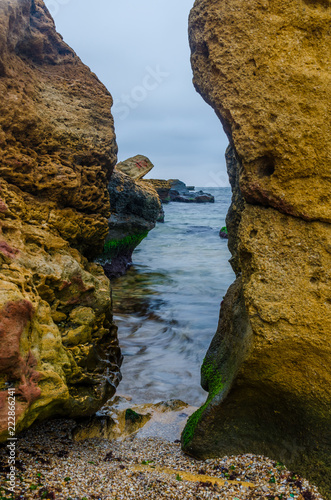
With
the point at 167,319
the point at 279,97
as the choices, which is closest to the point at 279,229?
the point at 279,97

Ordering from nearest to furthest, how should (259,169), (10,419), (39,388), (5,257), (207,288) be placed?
(10,419)
(39,388)
(5,257)
(259,169)
(207,288)

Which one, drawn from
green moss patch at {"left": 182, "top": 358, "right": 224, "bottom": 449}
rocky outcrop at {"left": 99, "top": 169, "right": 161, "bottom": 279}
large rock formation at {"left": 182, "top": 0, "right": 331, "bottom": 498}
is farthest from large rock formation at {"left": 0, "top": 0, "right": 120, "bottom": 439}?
rocky outcrop at {"left": 99, "top": 169, "right": 161, "bottom": 279}

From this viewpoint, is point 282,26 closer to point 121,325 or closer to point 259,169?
point 259,169

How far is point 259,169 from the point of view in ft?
8.96

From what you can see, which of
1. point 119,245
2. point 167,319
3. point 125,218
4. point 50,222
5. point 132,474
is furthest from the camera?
point 119,245

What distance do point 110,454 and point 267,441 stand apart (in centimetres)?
110

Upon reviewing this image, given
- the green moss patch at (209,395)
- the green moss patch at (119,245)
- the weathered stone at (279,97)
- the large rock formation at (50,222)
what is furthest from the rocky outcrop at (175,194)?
the weathered stone at (279,97)

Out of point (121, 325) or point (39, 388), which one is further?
point (121, 325)

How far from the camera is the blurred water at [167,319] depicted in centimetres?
456

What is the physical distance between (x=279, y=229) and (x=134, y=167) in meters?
8.00

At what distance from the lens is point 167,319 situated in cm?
694

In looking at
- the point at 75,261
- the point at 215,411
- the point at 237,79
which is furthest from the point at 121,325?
the point at 237,79

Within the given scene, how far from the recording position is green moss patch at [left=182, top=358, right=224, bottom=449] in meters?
2.98

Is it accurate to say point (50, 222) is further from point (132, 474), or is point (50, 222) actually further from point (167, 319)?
point (167, 319)
